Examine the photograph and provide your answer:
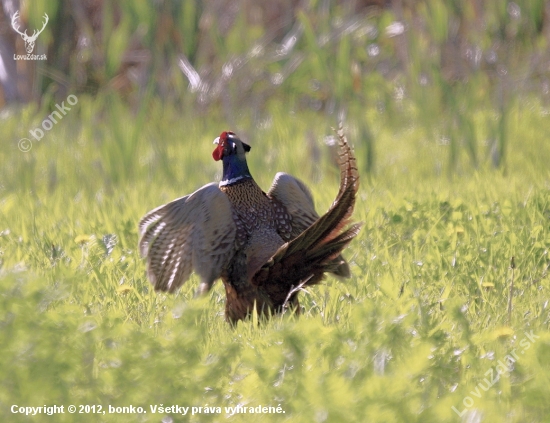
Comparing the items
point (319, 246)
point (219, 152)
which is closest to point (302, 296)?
point (319, 246)

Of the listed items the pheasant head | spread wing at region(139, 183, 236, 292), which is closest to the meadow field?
spread wing at region(139, 183, 236, 292)

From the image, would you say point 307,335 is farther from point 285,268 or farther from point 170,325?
point 285,268

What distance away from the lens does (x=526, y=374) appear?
8.25ft

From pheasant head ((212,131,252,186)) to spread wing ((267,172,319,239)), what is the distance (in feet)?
0.54

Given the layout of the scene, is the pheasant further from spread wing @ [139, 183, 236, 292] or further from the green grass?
the green grass

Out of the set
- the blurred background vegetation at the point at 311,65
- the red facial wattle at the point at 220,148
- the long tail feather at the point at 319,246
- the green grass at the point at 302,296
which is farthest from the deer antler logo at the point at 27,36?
the long tail feather at the point at 319,246

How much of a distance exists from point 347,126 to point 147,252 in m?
2.93

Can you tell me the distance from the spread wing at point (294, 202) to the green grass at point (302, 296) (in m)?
0.29

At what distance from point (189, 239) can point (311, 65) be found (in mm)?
3168

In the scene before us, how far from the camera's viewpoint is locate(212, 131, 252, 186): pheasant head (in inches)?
138

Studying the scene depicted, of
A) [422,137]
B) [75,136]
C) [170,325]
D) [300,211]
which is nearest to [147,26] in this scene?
[75,136]

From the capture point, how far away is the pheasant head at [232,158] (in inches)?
138

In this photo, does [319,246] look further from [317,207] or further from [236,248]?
[317,207]

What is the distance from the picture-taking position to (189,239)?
3.31 m
